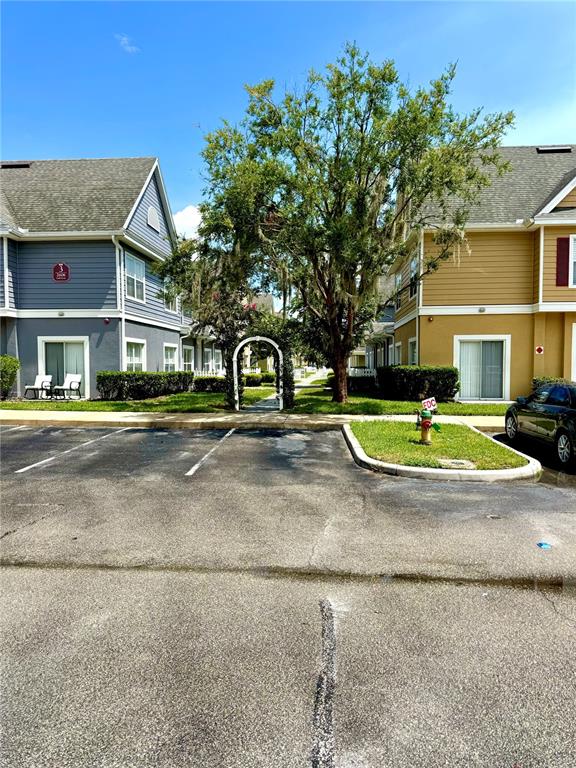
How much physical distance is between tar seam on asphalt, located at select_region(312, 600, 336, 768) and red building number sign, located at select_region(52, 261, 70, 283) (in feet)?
61.5

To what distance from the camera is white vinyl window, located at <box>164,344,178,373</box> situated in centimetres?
2497

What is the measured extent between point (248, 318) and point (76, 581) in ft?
59.7

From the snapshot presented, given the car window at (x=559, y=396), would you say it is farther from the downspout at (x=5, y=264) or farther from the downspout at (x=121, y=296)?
the downspout at (x=5, y=264)

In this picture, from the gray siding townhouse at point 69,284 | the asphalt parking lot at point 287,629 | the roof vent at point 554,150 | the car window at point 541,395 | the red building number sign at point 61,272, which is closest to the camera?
the asphalt parking lot at point 287,629

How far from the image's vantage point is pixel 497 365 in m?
18.4

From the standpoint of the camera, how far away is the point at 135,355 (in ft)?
68.8

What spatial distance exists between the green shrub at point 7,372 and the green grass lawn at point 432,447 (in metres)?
13.2

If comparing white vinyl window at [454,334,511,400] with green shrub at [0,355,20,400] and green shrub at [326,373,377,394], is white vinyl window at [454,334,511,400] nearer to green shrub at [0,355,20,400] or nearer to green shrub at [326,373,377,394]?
green shrub at [326,373,377,394]

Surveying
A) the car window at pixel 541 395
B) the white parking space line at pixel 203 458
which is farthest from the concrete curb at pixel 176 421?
the car window at pixel 541 395

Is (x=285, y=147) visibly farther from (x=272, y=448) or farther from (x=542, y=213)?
(x=542, y=213)

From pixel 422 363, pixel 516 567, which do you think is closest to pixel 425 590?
pixel 516 567

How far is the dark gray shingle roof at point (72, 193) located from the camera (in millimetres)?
19125

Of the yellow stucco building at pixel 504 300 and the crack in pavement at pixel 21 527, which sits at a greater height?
the yellow stucco building at pixel 504 300

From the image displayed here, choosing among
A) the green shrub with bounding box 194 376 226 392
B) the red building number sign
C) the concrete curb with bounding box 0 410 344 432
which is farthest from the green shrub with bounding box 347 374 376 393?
the red building number sign
